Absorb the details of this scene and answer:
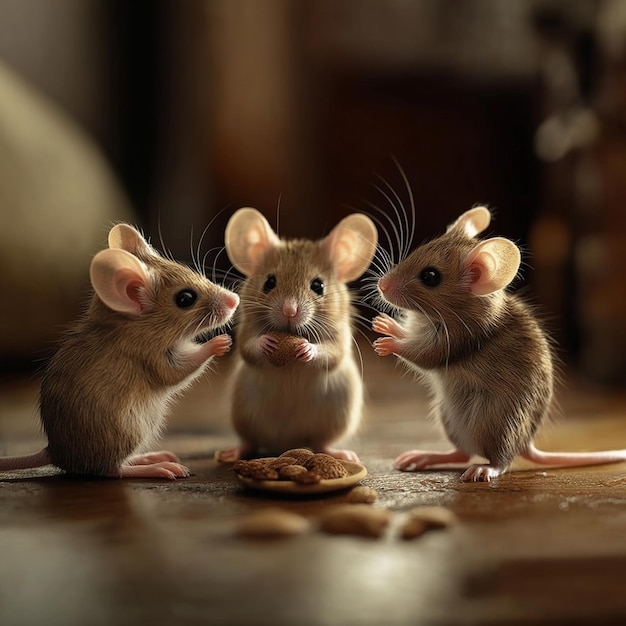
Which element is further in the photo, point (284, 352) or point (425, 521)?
point (284, 352)

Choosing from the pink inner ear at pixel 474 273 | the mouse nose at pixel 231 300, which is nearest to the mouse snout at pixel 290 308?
the mouse nose at pixel 231 300

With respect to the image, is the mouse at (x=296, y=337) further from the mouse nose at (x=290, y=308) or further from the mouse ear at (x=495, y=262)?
the mouse ear at (x=495, y=262)

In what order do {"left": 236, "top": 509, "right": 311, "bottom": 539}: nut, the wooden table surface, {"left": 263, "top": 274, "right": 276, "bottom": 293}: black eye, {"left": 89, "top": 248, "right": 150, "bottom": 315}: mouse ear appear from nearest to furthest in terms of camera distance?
the wooden table surface < {"left": 236, "top": 509, "right": 311, "bottom": 539}: nut < {"left": 89, "top": 248, "right": 150, "bottom": 315}: mouse ear < {"left": 263, "top": 274, "right": 276, "bottom": 293}: black eye

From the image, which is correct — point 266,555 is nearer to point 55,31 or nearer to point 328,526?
point 328,526

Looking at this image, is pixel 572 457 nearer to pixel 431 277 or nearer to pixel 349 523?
pixel 431 277

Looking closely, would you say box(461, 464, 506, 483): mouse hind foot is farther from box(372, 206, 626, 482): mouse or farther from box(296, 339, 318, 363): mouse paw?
box(296, 339, 318, 363): mouse paw

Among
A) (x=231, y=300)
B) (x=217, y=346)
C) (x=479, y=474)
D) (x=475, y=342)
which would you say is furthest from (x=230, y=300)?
(x=479, y=474)

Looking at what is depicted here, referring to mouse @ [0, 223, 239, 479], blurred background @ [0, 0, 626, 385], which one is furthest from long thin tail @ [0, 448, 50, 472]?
blurred background @ [0, 0, 626, 385]
